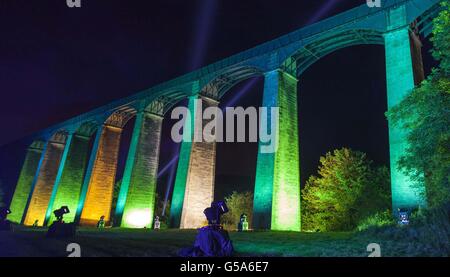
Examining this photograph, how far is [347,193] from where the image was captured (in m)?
29.5

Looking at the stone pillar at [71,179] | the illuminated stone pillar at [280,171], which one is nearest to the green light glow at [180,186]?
the illuminated stone pillar at [280,171]

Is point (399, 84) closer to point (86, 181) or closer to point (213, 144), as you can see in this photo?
point (213, 144)

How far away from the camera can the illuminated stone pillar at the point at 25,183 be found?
41.2 meters

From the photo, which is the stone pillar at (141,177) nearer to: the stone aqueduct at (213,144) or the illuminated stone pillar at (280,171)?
the stone aqueduct at (213,144)

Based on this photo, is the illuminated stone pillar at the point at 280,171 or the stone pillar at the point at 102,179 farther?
the stone pillar at the point at 102,179

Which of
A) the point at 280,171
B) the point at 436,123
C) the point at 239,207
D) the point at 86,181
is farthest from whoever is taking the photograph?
the point at 239,207

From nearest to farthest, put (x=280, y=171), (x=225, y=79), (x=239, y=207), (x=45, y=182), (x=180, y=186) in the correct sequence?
(x=280, y=171), (x=180, y=186), (x=225, y=79), (x=45, y=182), (x=239, y=207)

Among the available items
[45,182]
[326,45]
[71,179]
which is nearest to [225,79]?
[326,45]

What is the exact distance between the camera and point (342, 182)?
30312 mm

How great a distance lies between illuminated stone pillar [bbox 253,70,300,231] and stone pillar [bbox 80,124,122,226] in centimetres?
1694

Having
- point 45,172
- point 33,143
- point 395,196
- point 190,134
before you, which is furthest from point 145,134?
point 33,143

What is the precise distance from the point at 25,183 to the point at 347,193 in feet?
124

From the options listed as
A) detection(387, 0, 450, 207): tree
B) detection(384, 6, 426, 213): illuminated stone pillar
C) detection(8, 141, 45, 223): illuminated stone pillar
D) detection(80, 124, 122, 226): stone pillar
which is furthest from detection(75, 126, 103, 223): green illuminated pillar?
detection(387, 0, 450, 207): tree

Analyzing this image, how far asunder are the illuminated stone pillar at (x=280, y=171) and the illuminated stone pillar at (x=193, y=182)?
5432 mm
